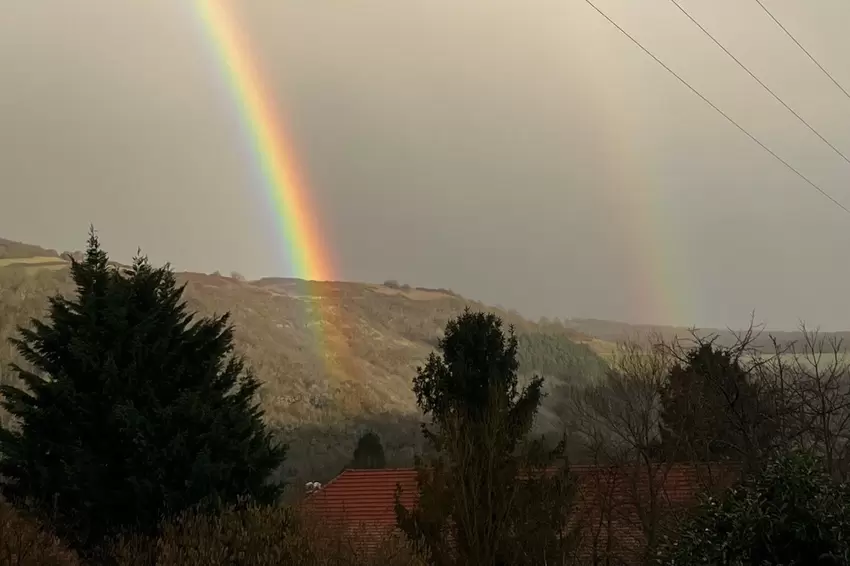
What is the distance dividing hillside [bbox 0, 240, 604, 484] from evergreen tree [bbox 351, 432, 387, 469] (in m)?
7.14

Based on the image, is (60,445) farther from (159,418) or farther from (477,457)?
(477,457)

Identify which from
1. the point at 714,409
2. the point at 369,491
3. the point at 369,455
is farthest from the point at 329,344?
the point at 714,409

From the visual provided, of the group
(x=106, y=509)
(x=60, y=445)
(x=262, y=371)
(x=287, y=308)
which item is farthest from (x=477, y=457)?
(x=287, y=308)

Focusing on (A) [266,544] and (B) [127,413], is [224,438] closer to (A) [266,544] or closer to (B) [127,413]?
(B) [127,413]

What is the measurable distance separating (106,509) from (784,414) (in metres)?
9.79

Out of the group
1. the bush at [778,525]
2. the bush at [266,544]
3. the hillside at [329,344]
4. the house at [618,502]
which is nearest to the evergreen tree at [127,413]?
the house at [618,502]

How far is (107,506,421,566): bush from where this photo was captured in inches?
Answer: 302

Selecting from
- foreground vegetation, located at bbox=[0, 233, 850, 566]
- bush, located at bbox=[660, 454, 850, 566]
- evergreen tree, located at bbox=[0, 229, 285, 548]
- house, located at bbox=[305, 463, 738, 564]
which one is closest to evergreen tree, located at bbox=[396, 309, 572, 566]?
foreground vegetation, located at bbox=[0, 233, 850, 566]

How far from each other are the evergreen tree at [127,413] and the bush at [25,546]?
1.97 m

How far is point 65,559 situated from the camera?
8.84 metres

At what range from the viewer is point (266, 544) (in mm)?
7871

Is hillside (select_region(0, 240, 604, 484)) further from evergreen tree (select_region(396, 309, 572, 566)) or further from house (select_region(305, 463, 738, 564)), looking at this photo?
evergreen tree (select_region(396, 309, 572, 566))

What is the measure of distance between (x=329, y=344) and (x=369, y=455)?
2619 inches

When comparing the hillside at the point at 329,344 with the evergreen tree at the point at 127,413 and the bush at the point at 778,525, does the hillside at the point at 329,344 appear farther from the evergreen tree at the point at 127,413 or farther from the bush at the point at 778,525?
the bush at the point at 778,525
